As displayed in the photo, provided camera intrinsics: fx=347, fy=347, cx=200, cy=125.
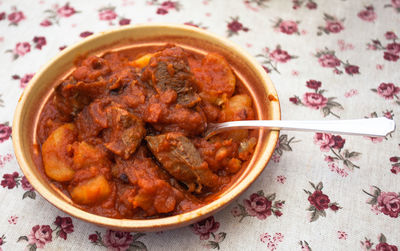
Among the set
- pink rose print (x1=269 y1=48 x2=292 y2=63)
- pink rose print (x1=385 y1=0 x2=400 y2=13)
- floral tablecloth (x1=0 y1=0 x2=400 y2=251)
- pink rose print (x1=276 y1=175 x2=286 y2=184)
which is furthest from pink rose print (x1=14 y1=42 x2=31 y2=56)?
pink rose print (x1=385 y1=0 x2=400 y2=13)

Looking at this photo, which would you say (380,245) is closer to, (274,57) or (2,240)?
(274,57)

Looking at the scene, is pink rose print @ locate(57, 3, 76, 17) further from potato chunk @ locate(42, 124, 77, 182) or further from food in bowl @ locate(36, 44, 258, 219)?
potato chunk @ locate(42, 124, 77, 182)

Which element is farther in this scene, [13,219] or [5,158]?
[5,158]

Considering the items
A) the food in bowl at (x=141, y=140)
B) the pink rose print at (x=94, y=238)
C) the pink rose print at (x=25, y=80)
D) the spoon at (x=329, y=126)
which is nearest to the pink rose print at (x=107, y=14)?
the pink rose print at (x=25, y=80)

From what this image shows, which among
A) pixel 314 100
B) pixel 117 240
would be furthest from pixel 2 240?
pixel 314 100

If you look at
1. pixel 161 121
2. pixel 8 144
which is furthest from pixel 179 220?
pixel 8 144

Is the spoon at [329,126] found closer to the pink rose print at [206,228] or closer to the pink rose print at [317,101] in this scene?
the pink rose print at [206,228]
